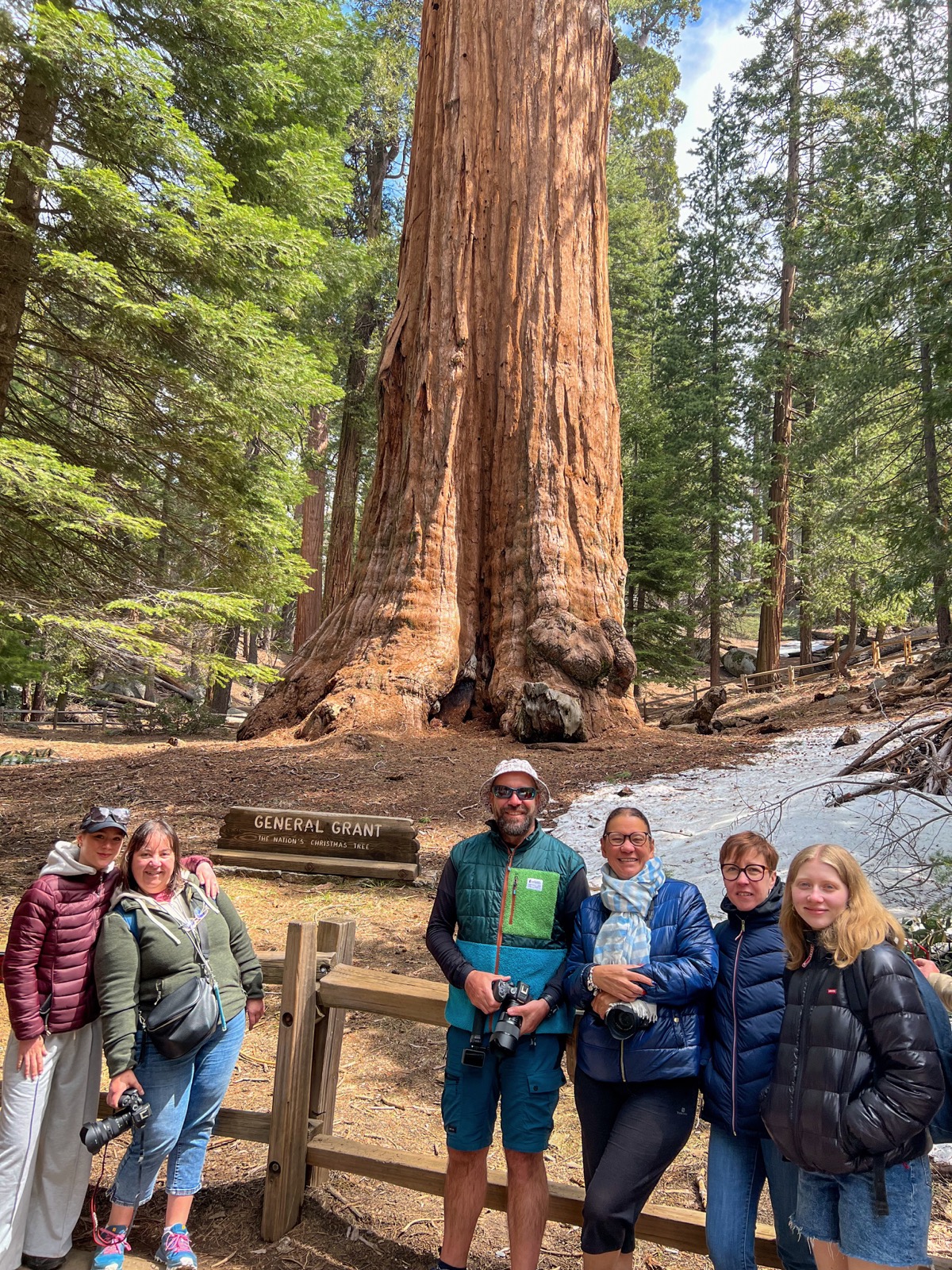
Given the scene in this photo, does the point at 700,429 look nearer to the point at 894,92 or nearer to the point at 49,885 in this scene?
the point at 894,92

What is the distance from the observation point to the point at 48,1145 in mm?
2918

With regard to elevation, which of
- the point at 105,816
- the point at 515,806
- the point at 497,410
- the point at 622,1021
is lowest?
the point at 622,1021

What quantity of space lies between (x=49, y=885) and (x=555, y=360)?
33.2 feet

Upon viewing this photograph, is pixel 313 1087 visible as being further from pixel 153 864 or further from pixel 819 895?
pixel 819 895

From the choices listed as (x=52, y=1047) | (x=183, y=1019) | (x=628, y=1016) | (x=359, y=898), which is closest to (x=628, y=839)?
(x=628, y=1016)

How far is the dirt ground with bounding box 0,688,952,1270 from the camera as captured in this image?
314 cm

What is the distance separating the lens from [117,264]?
802 centimetres

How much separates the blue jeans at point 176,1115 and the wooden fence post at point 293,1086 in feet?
0.70

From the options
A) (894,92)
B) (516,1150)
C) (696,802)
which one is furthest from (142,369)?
(894,92)

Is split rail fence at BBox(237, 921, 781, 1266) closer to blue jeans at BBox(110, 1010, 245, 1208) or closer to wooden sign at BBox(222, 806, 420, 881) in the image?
blue jeans at BBox(110, 1010, 245, 1208)

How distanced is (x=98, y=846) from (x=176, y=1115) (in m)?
0.97

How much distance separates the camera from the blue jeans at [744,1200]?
2.36 m

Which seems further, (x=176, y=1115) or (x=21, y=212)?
(x=21, y=212)

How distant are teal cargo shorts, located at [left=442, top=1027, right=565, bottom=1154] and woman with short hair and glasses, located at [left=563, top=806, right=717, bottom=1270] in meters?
0.10
